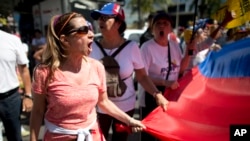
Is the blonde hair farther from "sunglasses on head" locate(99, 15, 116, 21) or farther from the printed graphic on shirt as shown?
the printed graphic on shirt

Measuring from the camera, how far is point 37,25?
15.6m

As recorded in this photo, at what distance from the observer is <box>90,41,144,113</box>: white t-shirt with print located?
11.9 ft

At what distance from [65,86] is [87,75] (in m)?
0.19

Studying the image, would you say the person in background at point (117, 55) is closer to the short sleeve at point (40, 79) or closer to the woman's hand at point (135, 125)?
the woman's hand at point (135, 125)

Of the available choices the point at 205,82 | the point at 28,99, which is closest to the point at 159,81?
the point at 205,82

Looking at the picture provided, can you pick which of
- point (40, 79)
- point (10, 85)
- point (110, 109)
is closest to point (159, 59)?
point (110, 109)

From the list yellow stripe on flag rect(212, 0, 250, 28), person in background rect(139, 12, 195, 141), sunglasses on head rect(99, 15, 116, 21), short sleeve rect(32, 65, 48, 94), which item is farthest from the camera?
person in background rect(139, 12, 195, 141)

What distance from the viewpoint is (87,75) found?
2.75m

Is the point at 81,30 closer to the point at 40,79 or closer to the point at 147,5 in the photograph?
the point at 40,79

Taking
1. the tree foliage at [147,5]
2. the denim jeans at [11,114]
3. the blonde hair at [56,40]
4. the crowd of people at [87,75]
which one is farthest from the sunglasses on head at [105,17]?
the tree foliage at [147,5]

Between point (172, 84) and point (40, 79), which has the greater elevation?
point (40, 79)

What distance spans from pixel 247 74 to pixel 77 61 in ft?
4.48

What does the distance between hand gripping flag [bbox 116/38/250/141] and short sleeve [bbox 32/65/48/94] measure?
3.38ft

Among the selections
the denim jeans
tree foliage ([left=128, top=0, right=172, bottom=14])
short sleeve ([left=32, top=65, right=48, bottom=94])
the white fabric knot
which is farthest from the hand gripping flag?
tree foliage ([left=128, top=0, right=172, bottom=14])
